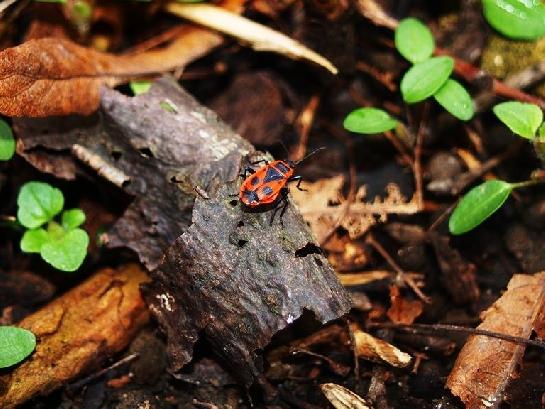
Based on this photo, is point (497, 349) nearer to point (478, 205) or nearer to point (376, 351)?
point (376, 351)

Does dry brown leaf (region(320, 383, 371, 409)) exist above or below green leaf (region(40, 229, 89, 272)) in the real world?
below

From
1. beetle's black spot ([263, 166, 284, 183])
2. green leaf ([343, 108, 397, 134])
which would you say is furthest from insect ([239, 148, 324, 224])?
green leaf ([343, 108, 397, 134])

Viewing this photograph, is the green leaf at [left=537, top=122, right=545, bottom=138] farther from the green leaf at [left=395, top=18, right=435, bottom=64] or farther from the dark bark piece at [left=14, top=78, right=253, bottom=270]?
the dark bark piece at [left=14, top=78, right=253, bottom=270]

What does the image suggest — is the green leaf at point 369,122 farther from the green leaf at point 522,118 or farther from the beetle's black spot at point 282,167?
the green leaf at point 522,118

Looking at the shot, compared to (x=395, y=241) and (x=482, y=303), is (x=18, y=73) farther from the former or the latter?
(x=482, y=303)

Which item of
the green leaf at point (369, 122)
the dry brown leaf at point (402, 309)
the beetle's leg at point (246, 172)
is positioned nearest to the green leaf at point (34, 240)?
the beetle's leg at point (246, 172)

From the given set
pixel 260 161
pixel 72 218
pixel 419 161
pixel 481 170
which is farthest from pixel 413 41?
pixel 72 218

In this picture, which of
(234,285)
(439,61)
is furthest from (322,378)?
(439,61)
